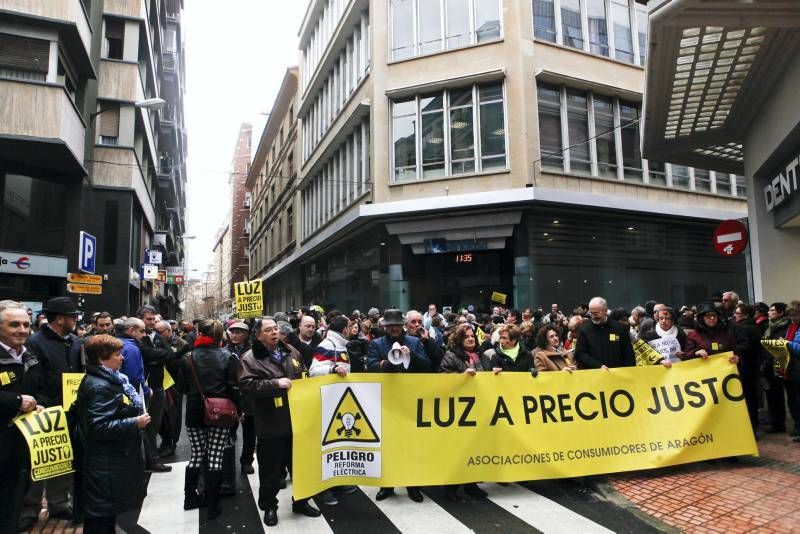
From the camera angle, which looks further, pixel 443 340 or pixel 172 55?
pixel 172 55

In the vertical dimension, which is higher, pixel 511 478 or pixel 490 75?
pixel 490 75

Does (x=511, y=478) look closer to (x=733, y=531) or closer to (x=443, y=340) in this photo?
(x=733, y=531)

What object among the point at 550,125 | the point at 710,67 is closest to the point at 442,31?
the point at 550,125

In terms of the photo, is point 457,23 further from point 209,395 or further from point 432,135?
point 209,395

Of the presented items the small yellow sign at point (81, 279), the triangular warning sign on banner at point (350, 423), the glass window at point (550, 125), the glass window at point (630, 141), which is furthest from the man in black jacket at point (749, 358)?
the glass window at point (630, 141)

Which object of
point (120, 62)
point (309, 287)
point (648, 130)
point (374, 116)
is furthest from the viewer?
point (309, 287)

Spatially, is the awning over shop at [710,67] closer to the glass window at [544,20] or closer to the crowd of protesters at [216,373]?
the crowd of protesters at [216,373]

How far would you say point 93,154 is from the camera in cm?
2175

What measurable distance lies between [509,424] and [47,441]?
4245mm

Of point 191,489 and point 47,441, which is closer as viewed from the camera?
point 47,441

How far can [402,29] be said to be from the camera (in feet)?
70.8

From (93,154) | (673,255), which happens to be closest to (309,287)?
(93,154)

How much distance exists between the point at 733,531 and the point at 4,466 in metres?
5.80

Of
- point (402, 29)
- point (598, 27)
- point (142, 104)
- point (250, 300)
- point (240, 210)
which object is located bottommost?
point (250, 300)
